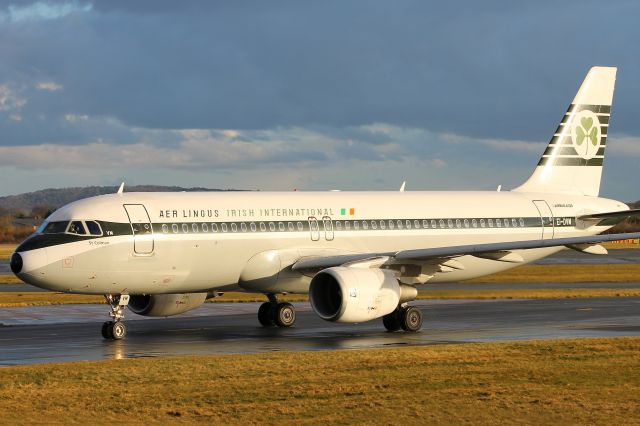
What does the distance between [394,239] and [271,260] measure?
4.61m

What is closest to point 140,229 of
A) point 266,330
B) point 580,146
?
point 266,330

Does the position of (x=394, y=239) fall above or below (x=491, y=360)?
above

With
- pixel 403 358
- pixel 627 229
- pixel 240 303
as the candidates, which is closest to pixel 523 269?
pixel 240 303

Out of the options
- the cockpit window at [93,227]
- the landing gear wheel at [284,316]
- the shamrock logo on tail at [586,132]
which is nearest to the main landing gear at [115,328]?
the cockpit window at [93,227]

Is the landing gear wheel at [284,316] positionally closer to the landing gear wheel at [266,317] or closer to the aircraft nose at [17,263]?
the landing gear wheel at [266,317]

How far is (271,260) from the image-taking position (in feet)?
111

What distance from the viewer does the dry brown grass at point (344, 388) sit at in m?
17.7

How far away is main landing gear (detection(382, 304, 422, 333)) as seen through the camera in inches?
1298

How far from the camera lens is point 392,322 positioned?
33.3 m

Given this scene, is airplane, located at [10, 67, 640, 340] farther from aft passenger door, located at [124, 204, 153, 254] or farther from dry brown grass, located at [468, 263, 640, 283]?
dry brown grass, located at [468, 263, 640, 283]

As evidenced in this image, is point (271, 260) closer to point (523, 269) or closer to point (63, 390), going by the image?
point (63, 390)

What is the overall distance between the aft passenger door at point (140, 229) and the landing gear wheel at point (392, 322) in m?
7.31

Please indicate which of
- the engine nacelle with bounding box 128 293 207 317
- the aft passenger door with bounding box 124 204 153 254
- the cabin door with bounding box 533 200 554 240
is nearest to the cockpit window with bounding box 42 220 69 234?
the aft passenger door with bounding box 124 204 153 254

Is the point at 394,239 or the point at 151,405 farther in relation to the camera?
the point at 394,239
